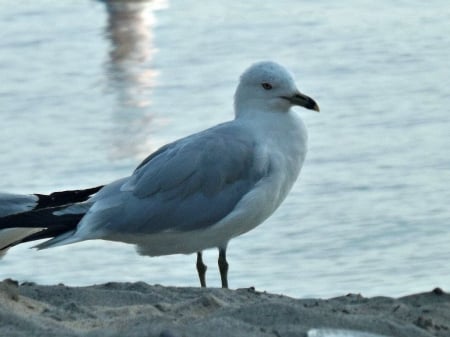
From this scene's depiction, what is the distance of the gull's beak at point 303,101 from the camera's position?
670 cm

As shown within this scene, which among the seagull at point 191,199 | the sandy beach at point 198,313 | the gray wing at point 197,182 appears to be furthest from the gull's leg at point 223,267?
the sandy beach at point 198,313

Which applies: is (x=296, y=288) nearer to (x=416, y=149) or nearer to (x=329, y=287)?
(x=329, y=287)

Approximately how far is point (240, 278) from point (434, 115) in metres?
2.89

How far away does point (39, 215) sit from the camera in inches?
250

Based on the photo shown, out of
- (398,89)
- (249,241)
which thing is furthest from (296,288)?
(398,89)

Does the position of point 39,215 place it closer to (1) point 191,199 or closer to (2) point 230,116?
(1) point 191,199

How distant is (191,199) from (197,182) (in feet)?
0.26

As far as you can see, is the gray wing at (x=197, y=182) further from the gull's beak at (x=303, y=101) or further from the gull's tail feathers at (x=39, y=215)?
the gull's beak at (x=303, y=101)

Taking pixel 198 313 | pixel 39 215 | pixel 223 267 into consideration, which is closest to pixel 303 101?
pixel 223 267

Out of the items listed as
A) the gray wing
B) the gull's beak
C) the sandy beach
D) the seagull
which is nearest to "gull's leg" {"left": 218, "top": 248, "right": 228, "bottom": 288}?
the seagull

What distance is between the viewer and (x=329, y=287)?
725 cm

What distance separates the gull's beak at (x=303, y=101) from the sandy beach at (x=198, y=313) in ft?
3.74

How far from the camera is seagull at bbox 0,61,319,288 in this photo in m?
6.38

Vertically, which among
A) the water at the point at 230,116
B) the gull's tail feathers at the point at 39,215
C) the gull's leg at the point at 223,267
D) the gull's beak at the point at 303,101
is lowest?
the water at the point at 230,116
